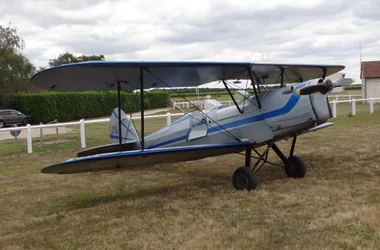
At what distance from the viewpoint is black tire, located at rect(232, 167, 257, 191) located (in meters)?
6.88

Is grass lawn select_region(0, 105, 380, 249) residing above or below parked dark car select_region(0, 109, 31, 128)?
below

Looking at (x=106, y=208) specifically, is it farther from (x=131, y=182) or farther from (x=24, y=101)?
(x=24, y=101)

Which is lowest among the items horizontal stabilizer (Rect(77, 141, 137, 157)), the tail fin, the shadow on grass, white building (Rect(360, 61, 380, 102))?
the shadow on grass

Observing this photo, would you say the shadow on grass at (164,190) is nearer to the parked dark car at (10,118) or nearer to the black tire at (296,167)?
the black tire at (296,167)

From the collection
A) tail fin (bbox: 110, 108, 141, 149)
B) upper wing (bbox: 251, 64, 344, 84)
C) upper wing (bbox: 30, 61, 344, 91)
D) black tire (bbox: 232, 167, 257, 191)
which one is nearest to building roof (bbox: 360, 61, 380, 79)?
upper wing (bbox: 251, 64, 344, 84)

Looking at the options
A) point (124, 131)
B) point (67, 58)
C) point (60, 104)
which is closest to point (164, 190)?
point (124, 131)

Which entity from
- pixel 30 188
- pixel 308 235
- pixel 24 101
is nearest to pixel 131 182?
pixel 30 188

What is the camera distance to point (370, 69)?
38281mm

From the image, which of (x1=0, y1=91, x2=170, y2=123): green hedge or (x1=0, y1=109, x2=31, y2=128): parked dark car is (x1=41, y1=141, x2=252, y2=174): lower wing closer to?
(x1=0, y1=91, x2=170, y2=123): green hedge

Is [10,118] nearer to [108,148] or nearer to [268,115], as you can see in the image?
[108,148]

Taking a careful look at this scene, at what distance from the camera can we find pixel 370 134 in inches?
535

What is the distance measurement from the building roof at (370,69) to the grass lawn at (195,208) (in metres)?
29.7

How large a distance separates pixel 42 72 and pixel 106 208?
7.73 feet

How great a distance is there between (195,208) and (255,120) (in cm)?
216
